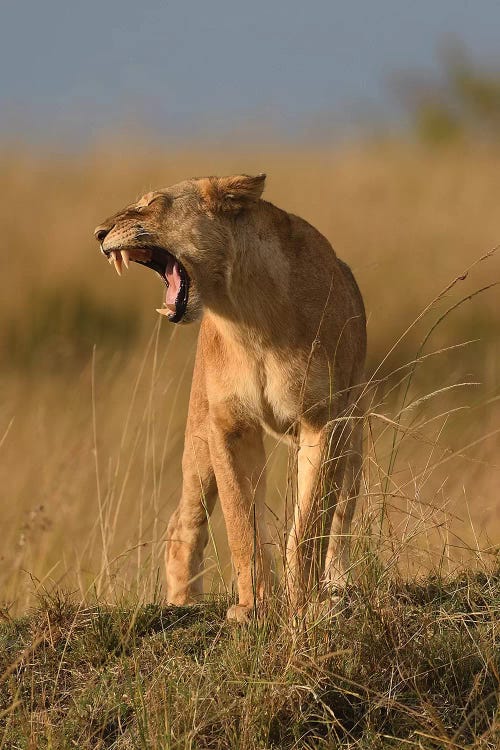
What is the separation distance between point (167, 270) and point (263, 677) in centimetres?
160

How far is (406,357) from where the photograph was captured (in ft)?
41.8

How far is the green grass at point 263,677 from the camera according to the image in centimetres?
380

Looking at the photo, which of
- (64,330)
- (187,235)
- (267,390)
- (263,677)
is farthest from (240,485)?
(64,330)

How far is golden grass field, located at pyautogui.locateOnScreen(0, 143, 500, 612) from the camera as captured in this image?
8.02m

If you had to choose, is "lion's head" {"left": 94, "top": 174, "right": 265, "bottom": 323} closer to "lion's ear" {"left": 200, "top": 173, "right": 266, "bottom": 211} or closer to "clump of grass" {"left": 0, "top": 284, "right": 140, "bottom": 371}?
"lion's ear" {"left": 200, "top": 173, "right": 266, "bottom": 211}

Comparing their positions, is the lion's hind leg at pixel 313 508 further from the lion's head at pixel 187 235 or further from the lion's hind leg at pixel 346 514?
the lion's head at pixel 187 235

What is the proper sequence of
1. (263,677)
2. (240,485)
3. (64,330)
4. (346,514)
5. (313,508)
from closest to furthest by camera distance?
(263,677), (313,508), (240,485), (346,514), (64,330)

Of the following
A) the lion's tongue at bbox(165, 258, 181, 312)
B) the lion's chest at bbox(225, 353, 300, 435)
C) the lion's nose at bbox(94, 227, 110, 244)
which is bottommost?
the lion's chest at bbox(225, 353, 300, 435)

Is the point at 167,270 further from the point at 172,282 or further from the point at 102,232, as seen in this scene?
the point at 102,232

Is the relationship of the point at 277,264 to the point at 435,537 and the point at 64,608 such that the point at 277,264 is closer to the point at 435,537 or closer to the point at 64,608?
the point at 64,608

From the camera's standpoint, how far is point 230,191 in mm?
4898

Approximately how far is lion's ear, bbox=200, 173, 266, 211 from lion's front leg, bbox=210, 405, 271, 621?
728mm

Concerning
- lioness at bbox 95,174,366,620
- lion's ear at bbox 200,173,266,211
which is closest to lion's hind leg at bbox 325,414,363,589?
lioness at bbox 95,174,366,620

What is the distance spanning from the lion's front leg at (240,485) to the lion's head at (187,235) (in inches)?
18.1
